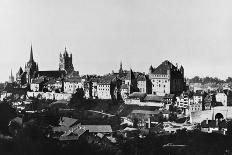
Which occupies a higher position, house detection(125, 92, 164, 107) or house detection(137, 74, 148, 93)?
house detection(137, 74, 148, 93)

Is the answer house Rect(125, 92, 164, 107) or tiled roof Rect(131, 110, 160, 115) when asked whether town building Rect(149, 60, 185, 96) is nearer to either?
house Rect(125, 92, 164, 107)

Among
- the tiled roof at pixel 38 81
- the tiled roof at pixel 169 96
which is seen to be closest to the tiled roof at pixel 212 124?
the tiled roof at pixel 169 96

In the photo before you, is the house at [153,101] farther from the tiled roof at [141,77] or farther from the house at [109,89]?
the house at [109,89]

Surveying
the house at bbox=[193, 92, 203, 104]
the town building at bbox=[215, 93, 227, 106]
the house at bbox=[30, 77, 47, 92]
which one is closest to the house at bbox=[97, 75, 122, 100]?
the house at bbox=[193, 92, 203, 104]

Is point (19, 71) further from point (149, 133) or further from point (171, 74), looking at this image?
point (149, 133)

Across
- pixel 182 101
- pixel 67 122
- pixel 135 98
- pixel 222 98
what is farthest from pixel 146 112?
pixel 222 98
